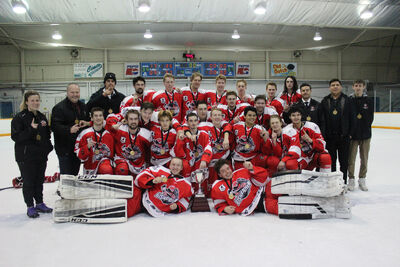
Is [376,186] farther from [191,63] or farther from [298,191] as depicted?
[191,63]

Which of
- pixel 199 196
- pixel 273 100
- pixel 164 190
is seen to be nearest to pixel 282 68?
pixel 273 100

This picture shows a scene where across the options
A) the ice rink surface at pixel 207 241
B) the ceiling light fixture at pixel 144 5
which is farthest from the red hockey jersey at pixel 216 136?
the ceiling light fixture at pixel 144 5

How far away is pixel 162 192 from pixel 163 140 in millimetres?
701

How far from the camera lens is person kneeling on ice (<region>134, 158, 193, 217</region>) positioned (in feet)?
9.34

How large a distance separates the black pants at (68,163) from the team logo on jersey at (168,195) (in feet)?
4.17

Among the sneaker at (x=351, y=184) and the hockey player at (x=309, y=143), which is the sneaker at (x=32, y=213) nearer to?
the hockey player at (x=309, y=143)

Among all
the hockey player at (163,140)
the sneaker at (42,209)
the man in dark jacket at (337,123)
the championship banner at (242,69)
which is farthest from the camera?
the championship banner at (242,69)

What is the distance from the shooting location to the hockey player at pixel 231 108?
12.4ft

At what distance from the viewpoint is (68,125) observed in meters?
3.35

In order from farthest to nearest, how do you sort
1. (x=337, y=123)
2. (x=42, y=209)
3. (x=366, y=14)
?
(x=366, y=14) → (x=337, y=123) → (x=42, y=209)

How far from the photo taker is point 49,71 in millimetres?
14914

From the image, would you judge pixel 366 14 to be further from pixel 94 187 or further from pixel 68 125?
pixel 94 187

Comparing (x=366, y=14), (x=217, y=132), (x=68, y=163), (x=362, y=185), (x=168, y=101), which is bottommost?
(x=362, y=185)

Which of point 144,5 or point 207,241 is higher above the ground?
point 144,5
